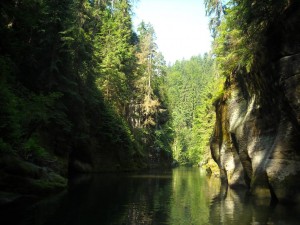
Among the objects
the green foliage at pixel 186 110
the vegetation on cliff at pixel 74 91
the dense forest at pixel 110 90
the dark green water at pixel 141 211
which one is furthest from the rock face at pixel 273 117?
the green foliage at pixel 186 110

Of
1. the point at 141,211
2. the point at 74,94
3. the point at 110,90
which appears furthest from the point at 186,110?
the point at 141,211

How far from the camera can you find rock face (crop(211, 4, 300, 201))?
51.4 ft

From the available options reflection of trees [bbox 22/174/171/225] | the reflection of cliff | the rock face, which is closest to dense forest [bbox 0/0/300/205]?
the rock face

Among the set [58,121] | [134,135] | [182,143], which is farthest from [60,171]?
[182,143]

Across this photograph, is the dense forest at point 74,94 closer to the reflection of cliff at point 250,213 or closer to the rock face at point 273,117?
the reflection of cliff at point 250,213

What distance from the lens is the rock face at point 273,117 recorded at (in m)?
15.7

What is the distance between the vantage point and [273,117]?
19.1 m

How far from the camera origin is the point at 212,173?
1718 inches

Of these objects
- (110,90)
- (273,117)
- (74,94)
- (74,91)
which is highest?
(110,90)

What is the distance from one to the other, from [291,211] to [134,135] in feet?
122

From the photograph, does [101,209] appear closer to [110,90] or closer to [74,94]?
[74,94]

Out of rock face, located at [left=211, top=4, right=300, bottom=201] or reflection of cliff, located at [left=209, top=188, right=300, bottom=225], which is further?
rock face, located at [left=211, top=4, right=300, bottom=201]

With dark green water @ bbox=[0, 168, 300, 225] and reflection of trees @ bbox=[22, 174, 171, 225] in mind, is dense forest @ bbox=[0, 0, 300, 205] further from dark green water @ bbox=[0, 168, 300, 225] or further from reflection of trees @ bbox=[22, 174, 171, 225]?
reflection of trees @ bbox=[22, 174, 171, 225]

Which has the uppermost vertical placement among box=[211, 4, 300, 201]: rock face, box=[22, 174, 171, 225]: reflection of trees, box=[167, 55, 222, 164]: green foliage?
box=[167, 55, 222, 164]: green foliage
